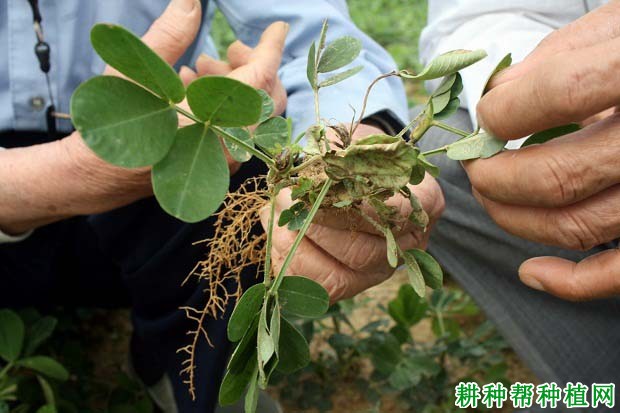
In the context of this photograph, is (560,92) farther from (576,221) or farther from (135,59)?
(135,59)

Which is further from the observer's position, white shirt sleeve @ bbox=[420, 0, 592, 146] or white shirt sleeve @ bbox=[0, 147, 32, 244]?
white shirt sleeve @ bbox=[420, 0, 592, 146]

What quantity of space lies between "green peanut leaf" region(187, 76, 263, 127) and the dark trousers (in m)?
0.58

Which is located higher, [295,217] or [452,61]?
[452,61]

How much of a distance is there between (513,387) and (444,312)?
336 mm

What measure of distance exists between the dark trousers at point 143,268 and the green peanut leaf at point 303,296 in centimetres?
43

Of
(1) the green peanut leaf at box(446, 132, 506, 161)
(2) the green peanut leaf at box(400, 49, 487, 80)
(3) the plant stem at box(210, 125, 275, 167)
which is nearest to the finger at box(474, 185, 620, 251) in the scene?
(1) the green peanut leaf at box(446, 132, 506, 161)

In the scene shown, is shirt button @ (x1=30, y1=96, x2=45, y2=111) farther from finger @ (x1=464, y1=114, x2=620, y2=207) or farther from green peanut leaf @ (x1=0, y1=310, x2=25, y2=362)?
finger @ (x1=464, y1=114, x2=620, y2=207)

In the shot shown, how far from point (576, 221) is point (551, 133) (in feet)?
0.37

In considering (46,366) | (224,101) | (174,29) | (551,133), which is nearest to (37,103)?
(174,29)

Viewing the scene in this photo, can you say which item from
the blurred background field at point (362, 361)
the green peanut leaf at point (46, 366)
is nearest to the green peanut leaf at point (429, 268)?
the blurred background field at point (362, 361)

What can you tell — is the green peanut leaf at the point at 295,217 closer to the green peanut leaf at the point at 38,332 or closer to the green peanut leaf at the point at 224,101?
the green peanut leaf at the point at 224,101

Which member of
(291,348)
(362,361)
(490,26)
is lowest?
(362,361)

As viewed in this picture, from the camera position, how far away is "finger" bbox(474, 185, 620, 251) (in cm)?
79

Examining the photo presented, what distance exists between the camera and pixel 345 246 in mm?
880
